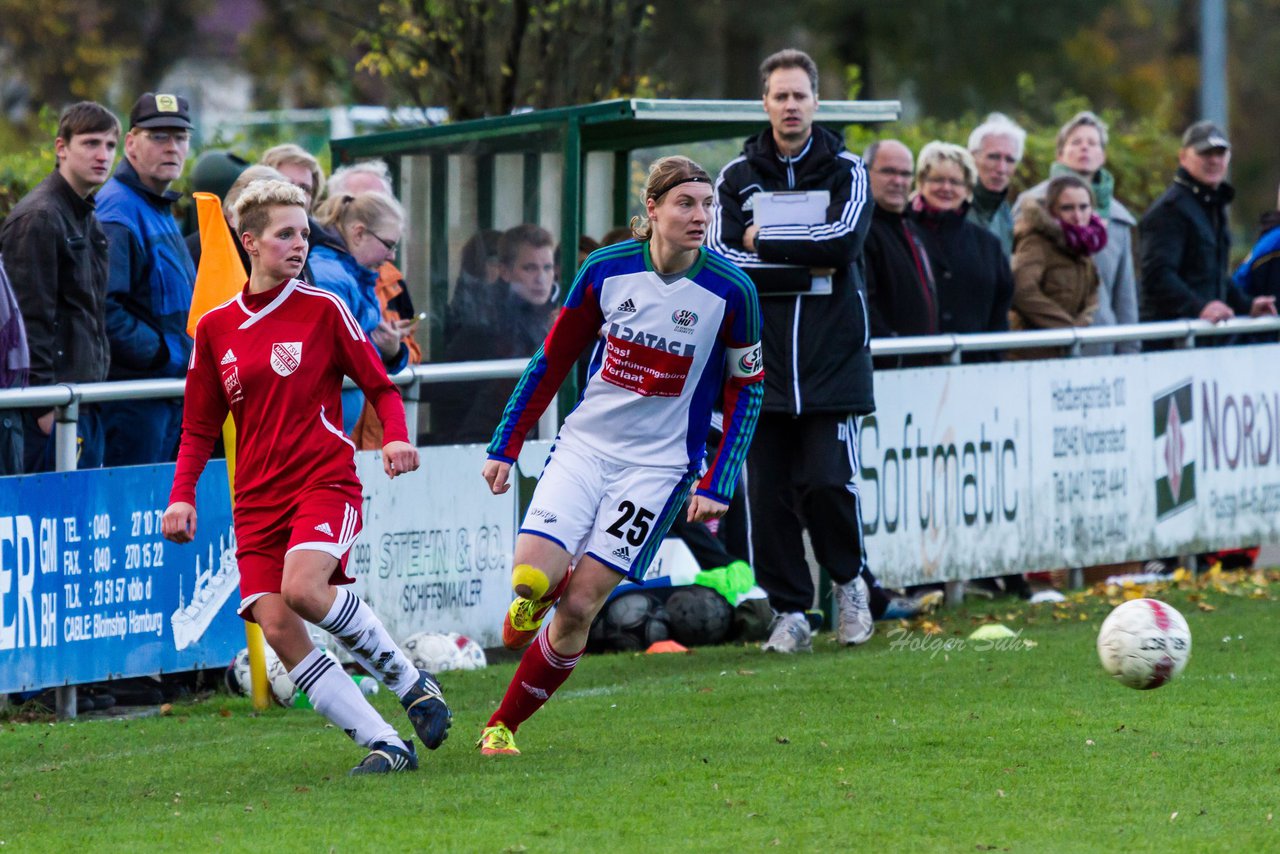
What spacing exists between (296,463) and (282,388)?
25 cm

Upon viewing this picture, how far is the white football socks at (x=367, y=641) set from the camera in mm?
6898

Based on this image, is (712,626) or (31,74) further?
(31,74)

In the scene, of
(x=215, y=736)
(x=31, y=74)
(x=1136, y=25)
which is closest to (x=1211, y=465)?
(x=215, y=736)

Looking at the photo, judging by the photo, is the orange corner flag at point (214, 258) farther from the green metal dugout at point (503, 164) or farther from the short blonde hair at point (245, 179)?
the green metal dugout at point (503, 164)

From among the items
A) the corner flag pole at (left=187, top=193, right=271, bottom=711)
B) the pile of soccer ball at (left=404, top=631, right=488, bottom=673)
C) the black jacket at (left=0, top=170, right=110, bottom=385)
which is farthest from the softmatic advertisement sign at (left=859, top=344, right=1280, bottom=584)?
the black jacket at (left=0, top=170, right=110, bottom=385)

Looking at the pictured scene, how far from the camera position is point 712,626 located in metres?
10.5

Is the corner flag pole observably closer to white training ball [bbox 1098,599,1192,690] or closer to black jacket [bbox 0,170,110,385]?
black jacket [bbox 0,170,110,385]

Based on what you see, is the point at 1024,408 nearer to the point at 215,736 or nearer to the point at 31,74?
the point at 215,736

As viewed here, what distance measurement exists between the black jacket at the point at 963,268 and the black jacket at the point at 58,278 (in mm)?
4918

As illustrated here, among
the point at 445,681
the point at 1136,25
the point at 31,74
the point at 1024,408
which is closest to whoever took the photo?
the point at 445,681

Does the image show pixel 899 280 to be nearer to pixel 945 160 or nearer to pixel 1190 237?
pixel 945 160

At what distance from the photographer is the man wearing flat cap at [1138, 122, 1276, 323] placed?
526 inches

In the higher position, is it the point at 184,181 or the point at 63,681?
the point at 184,181

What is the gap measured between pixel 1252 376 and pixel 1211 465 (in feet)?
2.30
